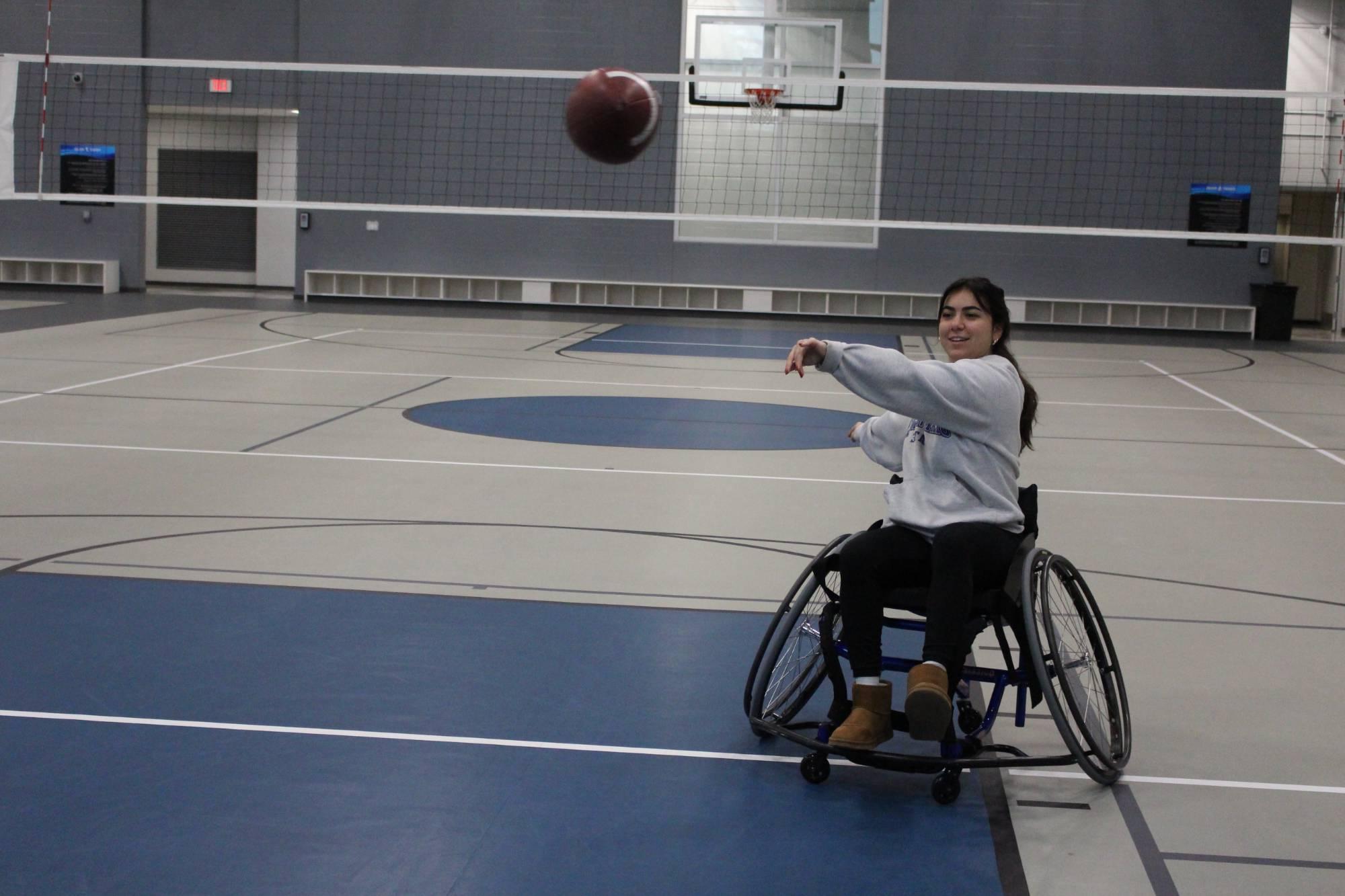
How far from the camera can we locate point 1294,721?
3320 millimetres

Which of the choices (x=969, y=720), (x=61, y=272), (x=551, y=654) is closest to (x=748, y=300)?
(x=61, y=272)

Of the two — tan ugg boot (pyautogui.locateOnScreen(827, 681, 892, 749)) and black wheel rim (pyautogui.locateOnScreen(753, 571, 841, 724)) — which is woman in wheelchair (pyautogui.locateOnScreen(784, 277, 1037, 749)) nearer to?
tan ugg boot (pyautogui.locateOnScreen(827, 681, 892, 749))

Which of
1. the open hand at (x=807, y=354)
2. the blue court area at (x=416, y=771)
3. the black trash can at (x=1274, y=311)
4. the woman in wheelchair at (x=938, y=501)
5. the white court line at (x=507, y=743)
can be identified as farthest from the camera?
the black trash can at (x=1274, y=311)

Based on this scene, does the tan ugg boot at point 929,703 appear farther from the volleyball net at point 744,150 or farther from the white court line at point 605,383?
the volleyball net at point 744,150

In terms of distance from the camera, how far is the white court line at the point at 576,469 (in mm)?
6316

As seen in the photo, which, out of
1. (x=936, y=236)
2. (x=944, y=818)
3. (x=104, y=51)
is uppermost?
(x=104, y=51)

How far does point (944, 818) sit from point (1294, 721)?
1.14 m

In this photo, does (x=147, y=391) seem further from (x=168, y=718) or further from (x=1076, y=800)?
(x=1076, y=800)

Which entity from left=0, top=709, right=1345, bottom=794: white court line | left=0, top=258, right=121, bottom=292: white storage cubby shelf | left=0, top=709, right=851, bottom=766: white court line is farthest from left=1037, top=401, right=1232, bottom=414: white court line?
left=0, top=258, right=121, bottom=292: white storage cubby shelf

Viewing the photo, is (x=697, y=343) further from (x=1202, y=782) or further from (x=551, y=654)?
(x=1202, y=782)

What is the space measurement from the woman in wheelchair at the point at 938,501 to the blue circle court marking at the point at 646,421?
4220 mm

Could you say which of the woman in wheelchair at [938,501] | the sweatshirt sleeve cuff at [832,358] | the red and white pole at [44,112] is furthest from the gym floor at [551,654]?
the red and white pole at [44,112]

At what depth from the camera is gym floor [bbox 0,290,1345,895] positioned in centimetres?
251

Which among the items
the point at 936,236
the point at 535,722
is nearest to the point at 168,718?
the point at 535,722
